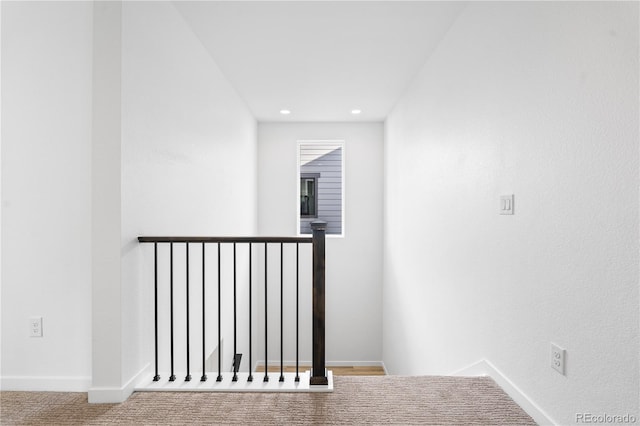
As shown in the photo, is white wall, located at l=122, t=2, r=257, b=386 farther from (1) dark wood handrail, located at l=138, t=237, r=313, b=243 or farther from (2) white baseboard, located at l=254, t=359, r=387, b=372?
(2) white baseboard, located at l=254, t=359, r=387, b=372

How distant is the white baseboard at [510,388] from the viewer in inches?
64.1

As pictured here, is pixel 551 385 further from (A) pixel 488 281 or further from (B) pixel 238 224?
(B) pixel 238 224

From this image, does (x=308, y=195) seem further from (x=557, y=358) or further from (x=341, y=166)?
(x=557, y=358)

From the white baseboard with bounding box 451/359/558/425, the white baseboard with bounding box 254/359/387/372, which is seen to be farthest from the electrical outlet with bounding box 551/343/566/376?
the white baseboard with bounding box 254/359/387/372

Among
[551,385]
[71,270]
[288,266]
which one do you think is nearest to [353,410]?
[551,385]

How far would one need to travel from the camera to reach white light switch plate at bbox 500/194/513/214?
6.13 feet

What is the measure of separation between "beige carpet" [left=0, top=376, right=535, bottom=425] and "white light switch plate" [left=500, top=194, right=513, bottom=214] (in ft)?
3.10

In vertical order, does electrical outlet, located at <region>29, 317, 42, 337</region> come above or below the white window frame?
below

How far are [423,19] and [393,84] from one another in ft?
4.31

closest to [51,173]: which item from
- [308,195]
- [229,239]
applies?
[229,239]

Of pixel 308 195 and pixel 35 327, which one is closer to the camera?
pixel 35 327

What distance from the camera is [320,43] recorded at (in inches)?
114

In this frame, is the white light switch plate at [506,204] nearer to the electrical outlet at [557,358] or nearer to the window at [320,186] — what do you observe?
the electrical outlet at [557,358]

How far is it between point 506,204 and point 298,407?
147cm
